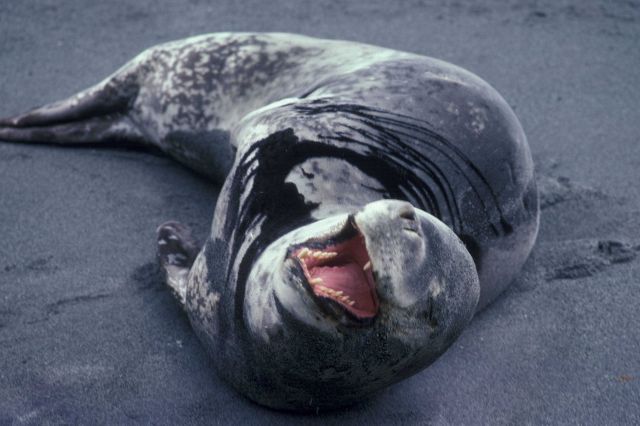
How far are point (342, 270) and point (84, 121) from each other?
232cm

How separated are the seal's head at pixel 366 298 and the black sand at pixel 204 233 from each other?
0.39m

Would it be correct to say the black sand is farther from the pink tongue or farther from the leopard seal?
the pink tongue

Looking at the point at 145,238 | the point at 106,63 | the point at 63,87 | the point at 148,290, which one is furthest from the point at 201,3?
the point at 148,290

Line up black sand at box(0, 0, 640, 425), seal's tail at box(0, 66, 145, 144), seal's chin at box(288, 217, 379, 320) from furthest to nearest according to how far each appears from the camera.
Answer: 1. seal's tail at box(0, 66, 145, 144)
2. black sand at box(0, 0, 640, 425)
3. seal's chin at box(288, 217, 379, 320)

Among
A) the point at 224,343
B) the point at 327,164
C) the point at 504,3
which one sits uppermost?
the point at 327,164

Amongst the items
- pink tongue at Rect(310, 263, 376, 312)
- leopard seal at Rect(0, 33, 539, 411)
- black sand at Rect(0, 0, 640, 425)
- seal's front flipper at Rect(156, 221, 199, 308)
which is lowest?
black sand at Rect(0, 0, 640, 425)

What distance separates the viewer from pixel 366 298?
1779mm

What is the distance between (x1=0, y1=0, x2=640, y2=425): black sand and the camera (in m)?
2.30

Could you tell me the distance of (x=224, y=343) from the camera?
88.8 inches

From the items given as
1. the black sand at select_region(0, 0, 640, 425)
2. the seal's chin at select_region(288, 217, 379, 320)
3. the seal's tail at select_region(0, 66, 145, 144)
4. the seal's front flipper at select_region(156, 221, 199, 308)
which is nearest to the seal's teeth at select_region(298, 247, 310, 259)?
the seal's chin at select_region(288, 217, 379, 320)

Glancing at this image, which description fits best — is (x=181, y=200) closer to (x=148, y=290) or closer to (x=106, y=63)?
(x=148, y=290)

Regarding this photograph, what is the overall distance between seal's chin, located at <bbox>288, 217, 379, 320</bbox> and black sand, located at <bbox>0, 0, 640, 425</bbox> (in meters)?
0.60

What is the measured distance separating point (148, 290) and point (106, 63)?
2188 millimetres

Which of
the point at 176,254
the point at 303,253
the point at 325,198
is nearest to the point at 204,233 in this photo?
the point at 176,254
